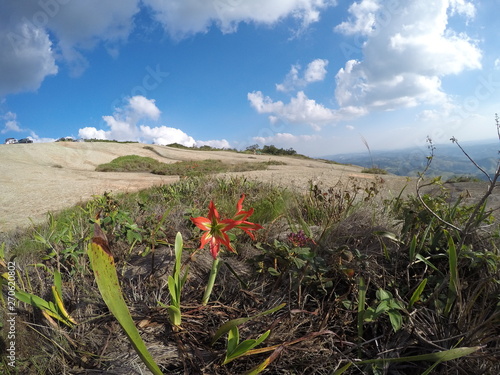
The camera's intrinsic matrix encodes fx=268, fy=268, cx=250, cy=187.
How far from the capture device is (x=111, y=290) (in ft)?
2.97

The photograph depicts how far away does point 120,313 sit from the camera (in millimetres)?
897

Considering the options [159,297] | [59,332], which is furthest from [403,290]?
[59,332]

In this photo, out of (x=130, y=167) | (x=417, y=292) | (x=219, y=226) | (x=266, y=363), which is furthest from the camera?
(x=130, y=167)

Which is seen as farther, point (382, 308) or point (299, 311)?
point (299, 311)

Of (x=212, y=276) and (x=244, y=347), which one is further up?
(x=212, y=276)

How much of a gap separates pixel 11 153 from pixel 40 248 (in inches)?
545

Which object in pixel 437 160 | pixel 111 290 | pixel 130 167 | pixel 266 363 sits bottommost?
pixel 266 363

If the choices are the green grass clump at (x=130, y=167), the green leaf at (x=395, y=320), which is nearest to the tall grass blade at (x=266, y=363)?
the green leaf at (x=395, y=320)

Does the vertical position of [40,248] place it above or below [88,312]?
above

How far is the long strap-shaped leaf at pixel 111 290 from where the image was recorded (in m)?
0.88

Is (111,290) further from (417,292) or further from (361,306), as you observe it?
(417,292)

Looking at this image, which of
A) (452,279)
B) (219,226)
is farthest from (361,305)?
(219,226)

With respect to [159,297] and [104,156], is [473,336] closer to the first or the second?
[159,297]

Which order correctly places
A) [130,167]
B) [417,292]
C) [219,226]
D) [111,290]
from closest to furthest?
1. [111,290]
2. [219,226]
3. [417,292]
4. [130,167]
